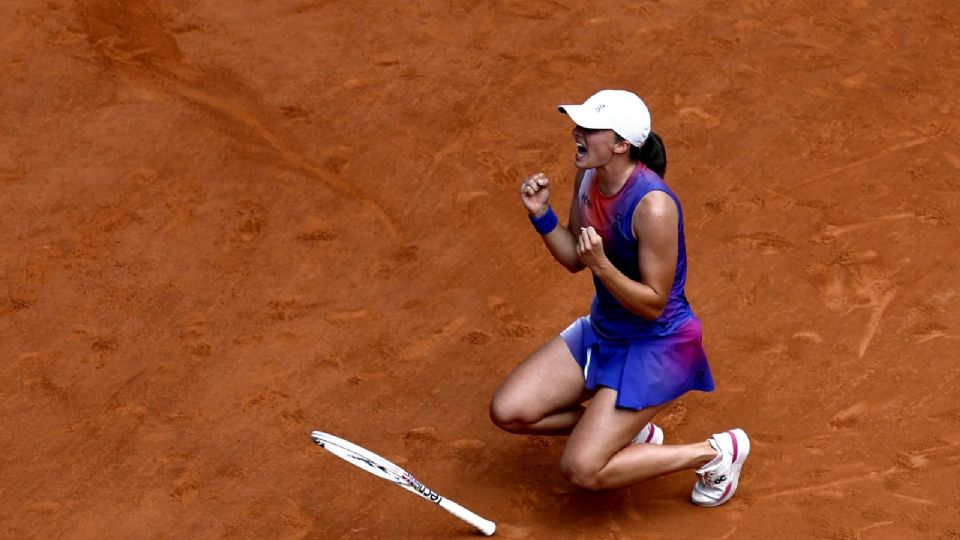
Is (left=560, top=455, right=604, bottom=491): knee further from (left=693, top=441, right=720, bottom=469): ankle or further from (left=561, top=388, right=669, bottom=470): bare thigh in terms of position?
(left=693, top=441, right=720, bottom=469): ankle

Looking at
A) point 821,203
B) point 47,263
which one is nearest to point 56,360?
point 47,263

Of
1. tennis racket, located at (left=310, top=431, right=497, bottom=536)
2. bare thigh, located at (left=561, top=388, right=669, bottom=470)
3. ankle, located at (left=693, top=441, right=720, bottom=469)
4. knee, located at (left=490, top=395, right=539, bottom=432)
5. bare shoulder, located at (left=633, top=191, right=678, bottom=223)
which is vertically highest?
bare shoulder, located at (left=633, top=191, right=678, bottom=223)

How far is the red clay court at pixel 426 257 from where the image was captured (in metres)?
6.12

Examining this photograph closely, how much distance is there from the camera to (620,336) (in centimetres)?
583

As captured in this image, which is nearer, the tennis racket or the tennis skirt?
the tennis racket

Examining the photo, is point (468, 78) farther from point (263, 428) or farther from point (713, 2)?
point (263, 428)

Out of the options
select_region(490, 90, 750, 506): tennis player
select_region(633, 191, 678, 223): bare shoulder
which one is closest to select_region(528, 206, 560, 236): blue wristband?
select_region(490, 90, 750, 506): tennis player

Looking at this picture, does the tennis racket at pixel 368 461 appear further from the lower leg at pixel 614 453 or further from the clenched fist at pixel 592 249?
the clenched fist at pixel 592 249

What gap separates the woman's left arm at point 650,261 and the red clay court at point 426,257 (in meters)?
0.99

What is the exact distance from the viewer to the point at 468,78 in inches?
356

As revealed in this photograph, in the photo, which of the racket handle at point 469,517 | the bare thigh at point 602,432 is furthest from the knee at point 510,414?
the racket handle at point 469,517

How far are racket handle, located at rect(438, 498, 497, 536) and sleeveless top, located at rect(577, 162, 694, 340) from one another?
92 cm

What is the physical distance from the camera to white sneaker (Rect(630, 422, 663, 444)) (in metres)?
6.11

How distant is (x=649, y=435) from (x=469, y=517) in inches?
37.4
